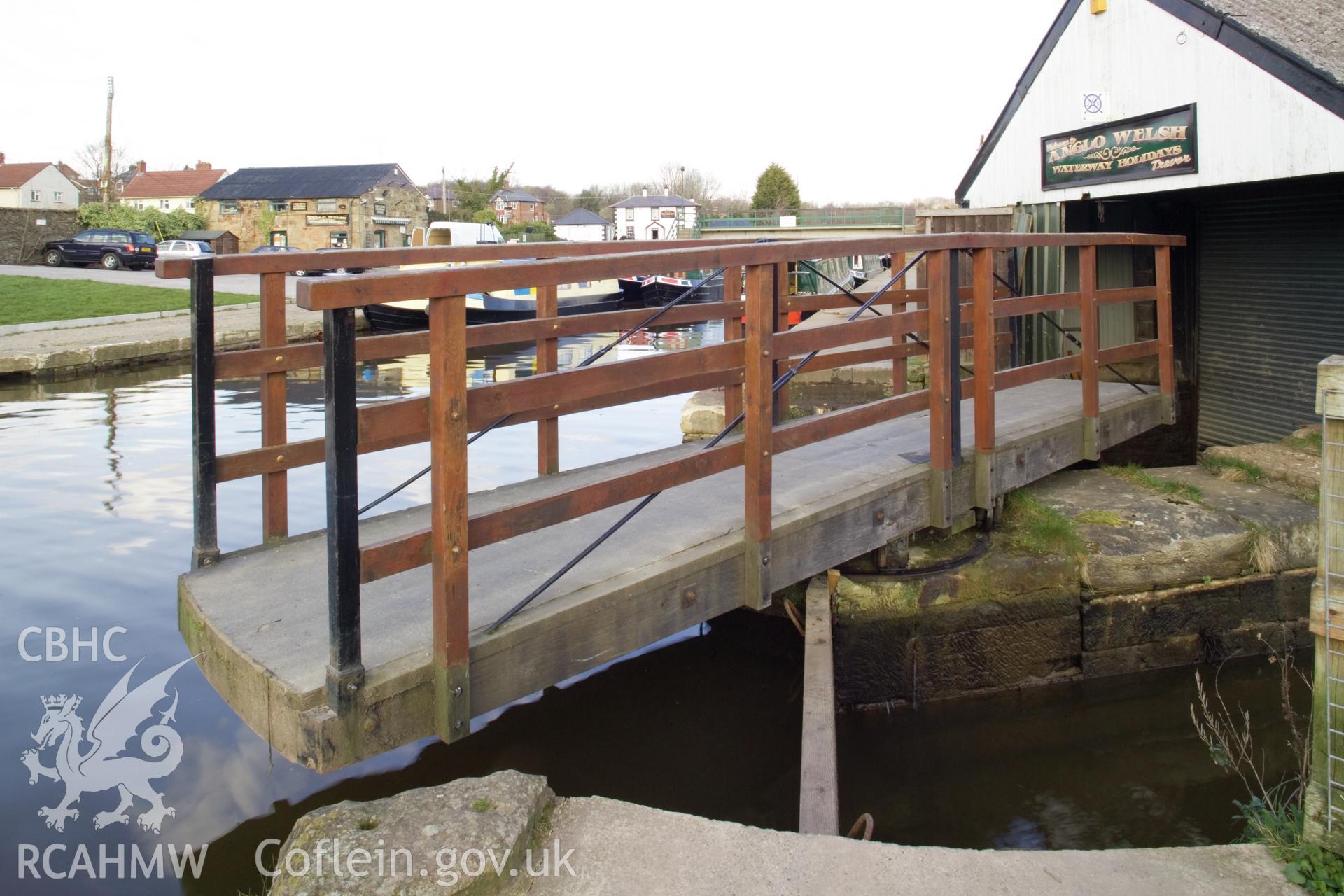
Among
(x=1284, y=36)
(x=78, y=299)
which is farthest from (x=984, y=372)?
(x=78, y=299)

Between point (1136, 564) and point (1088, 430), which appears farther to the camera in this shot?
point (1088, 430)

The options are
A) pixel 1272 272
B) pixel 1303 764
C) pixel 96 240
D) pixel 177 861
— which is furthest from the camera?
pixel 96 240

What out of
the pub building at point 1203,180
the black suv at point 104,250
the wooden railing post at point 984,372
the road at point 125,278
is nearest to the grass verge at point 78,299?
the road at point 125,278

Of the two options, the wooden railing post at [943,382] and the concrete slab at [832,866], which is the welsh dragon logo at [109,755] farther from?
the wooden railing post at [943,382]

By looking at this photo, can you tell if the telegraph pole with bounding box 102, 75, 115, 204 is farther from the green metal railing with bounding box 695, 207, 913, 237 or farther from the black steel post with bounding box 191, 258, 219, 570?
the black steel post with bounding box 191, 258, 219, 570

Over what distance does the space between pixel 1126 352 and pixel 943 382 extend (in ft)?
8.13

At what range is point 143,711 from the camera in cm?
491

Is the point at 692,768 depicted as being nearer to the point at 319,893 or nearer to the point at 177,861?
the point at 177,861

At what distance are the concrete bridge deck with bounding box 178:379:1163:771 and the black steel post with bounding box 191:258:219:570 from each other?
102 millimetres

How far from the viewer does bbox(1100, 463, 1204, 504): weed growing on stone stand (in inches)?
260

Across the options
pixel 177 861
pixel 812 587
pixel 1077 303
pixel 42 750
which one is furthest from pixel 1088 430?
pixel 42 750

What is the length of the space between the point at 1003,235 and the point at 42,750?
5.07 meters

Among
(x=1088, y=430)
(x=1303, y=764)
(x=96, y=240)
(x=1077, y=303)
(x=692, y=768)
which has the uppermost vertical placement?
(x=96, y=240)

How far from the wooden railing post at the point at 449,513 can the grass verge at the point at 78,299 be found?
17744 mm
